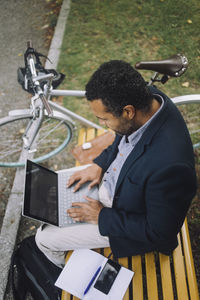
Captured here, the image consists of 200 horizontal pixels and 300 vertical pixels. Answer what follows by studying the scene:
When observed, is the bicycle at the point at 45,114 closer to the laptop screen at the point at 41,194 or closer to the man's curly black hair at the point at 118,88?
the laptop screen at the point at 41,194

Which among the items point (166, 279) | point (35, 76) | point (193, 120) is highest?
point (35, 76)

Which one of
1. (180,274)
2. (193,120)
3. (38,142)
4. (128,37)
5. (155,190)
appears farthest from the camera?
(128,37)

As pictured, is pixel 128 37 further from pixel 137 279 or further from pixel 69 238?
pixel 137 279

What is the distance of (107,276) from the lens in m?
1.85

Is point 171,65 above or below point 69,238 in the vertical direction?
above

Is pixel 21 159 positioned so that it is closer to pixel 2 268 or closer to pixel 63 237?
pixel 2 268

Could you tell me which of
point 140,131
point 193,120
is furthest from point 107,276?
point 193,120

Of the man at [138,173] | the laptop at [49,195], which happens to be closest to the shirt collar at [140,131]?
the man at [138,173]

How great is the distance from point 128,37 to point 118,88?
3.89 m

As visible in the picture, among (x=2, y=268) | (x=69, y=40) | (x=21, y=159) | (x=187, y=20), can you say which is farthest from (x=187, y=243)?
(x=187, y=20)

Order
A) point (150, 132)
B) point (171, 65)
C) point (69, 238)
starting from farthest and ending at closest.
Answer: point (171, 65), point (69, 238), point (150, 132)

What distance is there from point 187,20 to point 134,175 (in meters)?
4.80

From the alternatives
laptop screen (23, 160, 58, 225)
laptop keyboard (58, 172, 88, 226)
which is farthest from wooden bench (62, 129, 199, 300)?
laptop screen (23, 160, 58, 225)

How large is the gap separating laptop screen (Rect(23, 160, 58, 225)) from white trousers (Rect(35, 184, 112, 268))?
105mm
